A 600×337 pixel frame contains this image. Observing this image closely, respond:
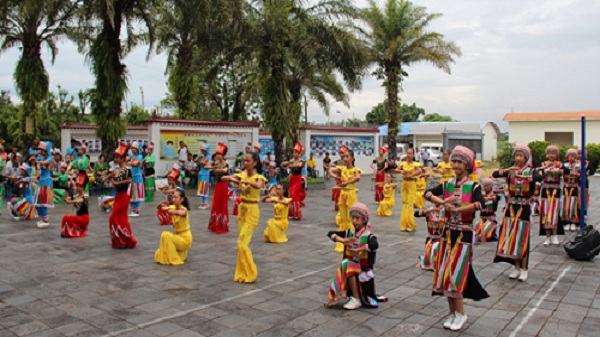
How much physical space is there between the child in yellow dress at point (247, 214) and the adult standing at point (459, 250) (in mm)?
2606

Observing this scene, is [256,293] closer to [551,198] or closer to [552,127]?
[551,198]

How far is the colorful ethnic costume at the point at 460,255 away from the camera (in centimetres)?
512

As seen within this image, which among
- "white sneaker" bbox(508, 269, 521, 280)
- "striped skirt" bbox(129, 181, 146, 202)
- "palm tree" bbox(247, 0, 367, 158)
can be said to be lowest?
"white sneaker" bbox(508, 269, 521, 280)

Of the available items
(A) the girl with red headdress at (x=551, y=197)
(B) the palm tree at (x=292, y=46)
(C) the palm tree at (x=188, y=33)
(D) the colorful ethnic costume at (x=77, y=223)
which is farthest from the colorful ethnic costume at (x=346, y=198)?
(B) the palm tree at (x=292, y=46)

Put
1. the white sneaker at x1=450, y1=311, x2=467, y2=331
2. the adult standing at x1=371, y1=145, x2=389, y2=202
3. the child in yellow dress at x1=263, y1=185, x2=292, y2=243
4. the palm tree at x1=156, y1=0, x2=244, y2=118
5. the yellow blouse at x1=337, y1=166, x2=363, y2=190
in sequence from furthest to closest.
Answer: the palm tree at x1=156, y1=0, x2=244, y2=118 → the adult standing at x1=371, y1=145, x2=389, y2=202 → the child in yellow dress at x1=263, y1=185, x2=292, y2=243 → the yellow blouse at x1=337, y1=166, x2=363, y2=190 → the white sneaker at x1=450, y1=311, x2=467, y2=331

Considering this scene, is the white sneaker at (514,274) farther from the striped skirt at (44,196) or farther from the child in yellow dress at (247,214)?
the striped skirt at (44,196)

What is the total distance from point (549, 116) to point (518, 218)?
34.1 meters

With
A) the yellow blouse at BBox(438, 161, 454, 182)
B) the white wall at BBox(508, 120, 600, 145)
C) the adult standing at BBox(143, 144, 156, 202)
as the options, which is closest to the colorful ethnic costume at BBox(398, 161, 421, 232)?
the yellow blouse at BBox(438, 161, 454, 182)

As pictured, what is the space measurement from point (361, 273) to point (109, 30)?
14.0 meters

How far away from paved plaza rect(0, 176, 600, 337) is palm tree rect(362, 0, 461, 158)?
1475cm

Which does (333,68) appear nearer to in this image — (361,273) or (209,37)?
(209,37)

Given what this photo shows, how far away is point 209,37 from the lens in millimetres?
18938

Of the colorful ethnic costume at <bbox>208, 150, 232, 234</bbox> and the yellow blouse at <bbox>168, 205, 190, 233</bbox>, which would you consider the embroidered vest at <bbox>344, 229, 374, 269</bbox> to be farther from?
the colorful ethnic costume at <bbox>208, 150, 232, 234</bbox>

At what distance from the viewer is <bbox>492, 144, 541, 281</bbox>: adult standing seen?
7.10 metres
